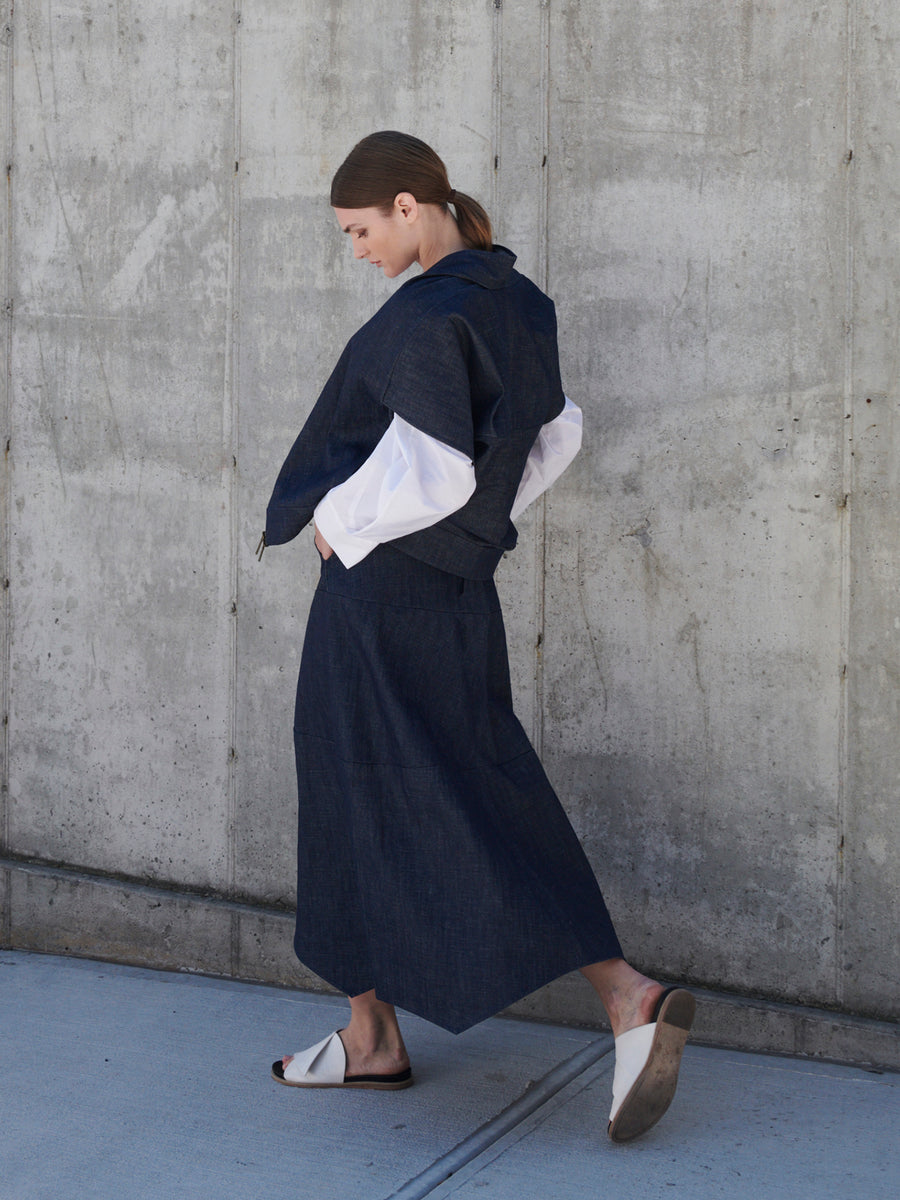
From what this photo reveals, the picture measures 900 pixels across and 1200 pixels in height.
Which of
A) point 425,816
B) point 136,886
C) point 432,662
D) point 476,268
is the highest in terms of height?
point 476,268

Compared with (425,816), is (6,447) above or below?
above

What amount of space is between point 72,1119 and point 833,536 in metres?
1.73

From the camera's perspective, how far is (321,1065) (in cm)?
231

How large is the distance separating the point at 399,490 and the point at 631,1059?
949 millimetres

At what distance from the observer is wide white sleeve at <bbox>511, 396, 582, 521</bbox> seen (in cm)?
225

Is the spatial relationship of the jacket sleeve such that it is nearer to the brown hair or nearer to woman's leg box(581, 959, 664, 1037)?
the brown hair

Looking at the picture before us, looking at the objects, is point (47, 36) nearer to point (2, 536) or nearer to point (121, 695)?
point (2, 536)

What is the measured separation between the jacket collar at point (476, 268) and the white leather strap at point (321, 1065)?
4.47ft

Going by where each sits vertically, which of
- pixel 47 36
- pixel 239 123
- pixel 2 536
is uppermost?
pixel 47 36

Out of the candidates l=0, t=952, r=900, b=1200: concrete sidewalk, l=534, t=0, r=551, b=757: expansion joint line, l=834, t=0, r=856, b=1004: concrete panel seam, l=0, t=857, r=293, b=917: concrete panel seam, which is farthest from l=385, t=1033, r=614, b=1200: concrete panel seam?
l=0, t=857, r=293, b=917: concrete panel seam

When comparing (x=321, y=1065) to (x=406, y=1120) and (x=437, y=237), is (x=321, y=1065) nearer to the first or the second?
(x=406, y=1120)

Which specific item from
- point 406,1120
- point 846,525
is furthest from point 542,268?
point 406,1120

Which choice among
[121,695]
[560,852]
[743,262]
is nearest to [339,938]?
[560,852]

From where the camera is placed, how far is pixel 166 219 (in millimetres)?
3043
